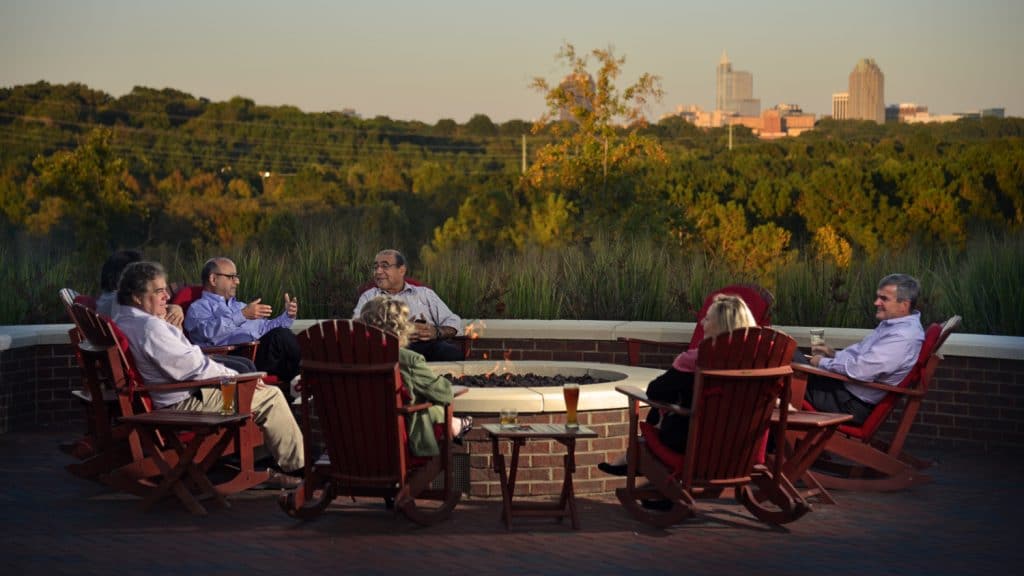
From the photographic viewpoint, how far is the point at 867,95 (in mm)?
75312

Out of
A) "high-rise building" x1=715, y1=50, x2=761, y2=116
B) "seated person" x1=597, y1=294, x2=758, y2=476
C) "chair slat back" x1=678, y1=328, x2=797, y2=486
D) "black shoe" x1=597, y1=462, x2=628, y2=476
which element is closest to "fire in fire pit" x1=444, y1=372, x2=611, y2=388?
"black shoe" x1=597, y1=462, x2=628, y2=476

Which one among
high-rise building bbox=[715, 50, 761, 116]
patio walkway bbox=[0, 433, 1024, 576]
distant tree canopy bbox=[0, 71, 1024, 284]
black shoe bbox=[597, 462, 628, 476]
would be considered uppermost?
high-rise building bbox=[715, 50, 761, 116]

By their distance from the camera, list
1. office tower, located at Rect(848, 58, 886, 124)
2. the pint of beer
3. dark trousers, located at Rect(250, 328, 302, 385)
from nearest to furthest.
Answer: the pint of beer → dark trousers, located at Rect(250, 328, 302, 385) → office tower, located at Rect(848, 58, 886, 124)

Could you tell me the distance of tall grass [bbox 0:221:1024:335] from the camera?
11664 mm

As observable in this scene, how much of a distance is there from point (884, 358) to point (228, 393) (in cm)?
364

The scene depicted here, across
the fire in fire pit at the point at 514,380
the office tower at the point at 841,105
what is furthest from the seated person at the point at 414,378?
the office tower at the point at 841,105

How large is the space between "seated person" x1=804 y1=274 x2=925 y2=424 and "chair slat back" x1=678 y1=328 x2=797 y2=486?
1.44 metres

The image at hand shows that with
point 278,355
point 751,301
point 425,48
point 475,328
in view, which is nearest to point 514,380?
point 751,301

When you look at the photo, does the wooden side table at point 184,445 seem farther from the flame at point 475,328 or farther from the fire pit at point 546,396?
the flame at point 475,328

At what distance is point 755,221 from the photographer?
223ft

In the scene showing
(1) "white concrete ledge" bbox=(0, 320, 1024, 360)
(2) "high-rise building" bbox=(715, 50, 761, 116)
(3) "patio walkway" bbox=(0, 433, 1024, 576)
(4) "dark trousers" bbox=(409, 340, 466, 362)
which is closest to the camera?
(3) "patio walkway" bbox=(0, 433, 1024, 576)

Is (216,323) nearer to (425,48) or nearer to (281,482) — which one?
(281,482)

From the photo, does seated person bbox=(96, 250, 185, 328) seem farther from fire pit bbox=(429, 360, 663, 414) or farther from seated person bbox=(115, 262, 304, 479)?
fire pit bbox=(429, 360, 663, 414)

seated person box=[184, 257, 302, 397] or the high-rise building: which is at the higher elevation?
the high-rise building
